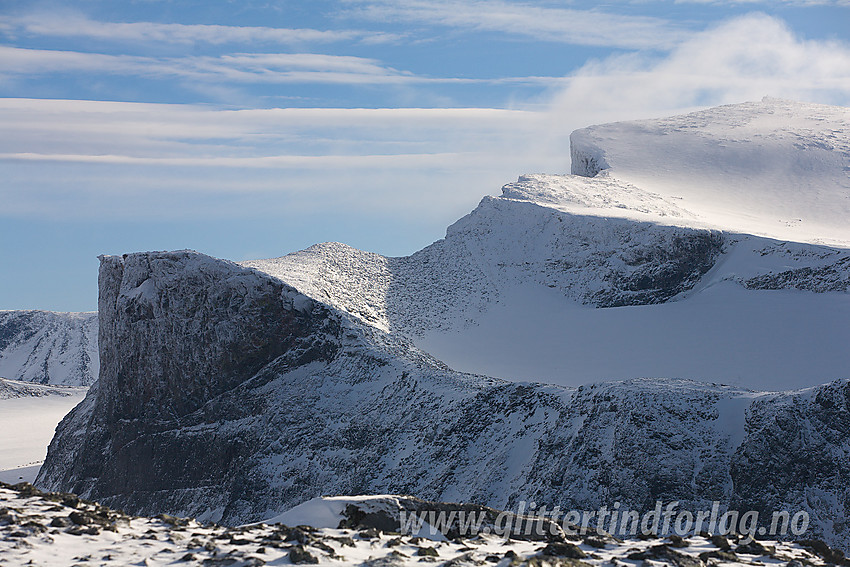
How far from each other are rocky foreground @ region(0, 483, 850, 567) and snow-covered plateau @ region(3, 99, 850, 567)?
720 mm

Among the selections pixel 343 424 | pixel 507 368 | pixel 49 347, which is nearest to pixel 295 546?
pixel 343 424

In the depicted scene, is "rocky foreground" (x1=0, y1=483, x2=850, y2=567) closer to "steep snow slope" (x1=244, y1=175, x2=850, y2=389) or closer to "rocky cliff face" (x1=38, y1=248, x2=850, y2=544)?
"rocky cliff face" (x1=38, y1=248, x2=850, y2=544)

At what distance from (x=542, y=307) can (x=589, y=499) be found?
28355 millimetres

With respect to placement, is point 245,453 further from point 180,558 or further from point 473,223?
point 473,223

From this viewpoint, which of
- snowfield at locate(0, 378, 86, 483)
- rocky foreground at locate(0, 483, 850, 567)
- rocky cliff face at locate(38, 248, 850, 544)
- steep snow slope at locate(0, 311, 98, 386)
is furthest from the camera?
steep snow slope at locate(0, 311, 98, 386)

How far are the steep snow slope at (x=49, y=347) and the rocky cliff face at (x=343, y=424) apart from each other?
239 ft

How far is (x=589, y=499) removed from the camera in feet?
88.7

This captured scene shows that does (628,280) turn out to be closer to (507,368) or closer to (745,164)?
(507,368)

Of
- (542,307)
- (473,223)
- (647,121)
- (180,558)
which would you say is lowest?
(180,558)

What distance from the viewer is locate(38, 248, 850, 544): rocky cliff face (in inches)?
1035

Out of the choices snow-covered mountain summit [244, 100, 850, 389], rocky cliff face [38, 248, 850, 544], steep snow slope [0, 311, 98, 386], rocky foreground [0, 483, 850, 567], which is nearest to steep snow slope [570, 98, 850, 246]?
snow-covered mountain summit [244, 100, 850, 389]

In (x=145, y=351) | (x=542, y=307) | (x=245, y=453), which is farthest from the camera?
(x=542, y=307)

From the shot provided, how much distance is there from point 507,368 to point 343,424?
13.1 metres

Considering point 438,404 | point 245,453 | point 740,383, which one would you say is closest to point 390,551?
point 438,404
